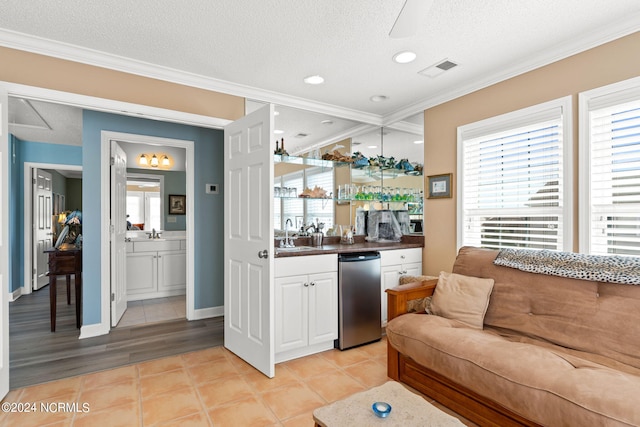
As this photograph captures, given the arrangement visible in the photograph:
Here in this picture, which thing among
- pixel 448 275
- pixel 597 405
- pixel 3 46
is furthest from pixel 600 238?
pixel 3 46

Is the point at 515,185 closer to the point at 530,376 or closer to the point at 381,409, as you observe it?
the point at 530,376

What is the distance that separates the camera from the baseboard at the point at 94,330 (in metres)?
3.39

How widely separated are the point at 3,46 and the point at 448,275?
3.72 meters

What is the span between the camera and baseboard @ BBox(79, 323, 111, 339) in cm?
339

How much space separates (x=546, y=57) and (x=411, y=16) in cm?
200

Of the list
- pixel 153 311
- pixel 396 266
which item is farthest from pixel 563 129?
pixel 153 311

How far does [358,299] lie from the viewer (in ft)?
10.3

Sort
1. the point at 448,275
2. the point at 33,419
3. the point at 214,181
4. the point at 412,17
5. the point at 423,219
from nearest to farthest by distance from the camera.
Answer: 1. the point at 412,17
2. the point at 33,419
3. the point at 448,275
4. the point at 423,219
5. the point at 214,181

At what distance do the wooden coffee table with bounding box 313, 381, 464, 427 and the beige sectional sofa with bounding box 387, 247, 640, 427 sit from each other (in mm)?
507

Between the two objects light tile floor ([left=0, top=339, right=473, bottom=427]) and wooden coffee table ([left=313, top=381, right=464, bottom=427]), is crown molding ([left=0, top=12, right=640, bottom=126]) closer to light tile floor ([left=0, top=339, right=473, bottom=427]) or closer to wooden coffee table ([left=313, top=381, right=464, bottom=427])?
light tile floor ([left=0, top=339, right=473, bottom=427])

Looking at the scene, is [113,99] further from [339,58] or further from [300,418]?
[300,418]

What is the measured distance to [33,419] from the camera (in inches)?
80.4

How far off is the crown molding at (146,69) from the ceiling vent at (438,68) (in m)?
1.18

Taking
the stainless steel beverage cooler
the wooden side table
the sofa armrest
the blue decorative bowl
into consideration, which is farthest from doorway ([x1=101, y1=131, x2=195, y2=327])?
the blue decorative bowl
